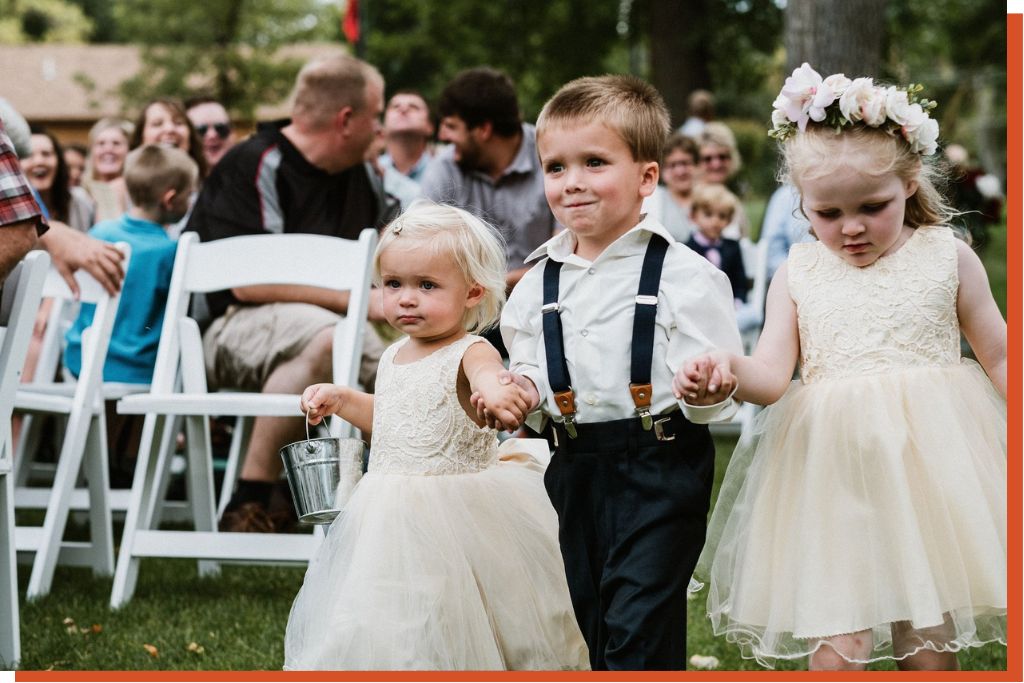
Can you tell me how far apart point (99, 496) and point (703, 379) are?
343 centimetres

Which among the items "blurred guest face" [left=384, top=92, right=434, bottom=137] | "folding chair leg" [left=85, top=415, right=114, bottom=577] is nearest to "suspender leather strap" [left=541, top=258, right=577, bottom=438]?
"folding chair leg" [left=85, top=415, right=114, bottom=577]

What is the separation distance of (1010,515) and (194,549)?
10.0 ft

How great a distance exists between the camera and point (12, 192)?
3719 mm

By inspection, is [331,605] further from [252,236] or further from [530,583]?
[252,236]

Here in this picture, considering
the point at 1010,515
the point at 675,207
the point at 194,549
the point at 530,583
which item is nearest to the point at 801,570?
the point at 1010,515

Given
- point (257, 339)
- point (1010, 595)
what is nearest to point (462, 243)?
point (1010, 595)

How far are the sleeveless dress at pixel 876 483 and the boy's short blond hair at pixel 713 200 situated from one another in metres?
5.30

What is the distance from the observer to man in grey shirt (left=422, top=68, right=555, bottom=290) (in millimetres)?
6172

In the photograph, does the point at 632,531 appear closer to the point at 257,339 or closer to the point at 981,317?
the point at 981,317

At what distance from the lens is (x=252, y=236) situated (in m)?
5.32

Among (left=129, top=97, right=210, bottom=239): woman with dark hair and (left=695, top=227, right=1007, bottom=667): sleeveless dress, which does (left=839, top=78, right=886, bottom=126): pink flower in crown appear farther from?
(left=129, top=97, right=210, bottom=239): woman with dark hair

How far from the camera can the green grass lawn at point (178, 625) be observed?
398 cm

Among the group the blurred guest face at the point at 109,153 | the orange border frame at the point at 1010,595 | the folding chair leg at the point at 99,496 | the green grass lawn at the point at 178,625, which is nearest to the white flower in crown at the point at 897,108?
the orange border frame at the point at 1010,595

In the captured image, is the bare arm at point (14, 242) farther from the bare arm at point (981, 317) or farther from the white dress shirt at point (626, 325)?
the bare arm at point (981, 317)
